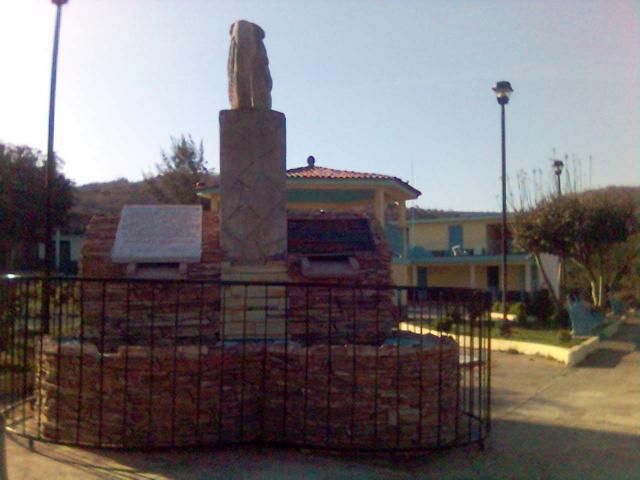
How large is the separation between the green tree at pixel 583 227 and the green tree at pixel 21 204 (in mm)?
17838

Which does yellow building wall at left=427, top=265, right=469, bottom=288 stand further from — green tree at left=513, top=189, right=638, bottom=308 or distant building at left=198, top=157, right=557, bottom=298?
green tree at left=513, top=189, right=638, bottom=308

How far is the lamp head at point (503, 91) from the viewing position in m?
18.9

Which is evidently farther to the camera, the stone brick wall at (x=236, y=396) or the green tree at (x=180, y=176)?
the green tree at (x=180, y=176)

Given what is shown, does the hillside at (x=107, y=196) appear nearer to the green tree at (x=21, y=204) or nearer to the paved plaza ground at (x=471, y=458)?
the green tree at (x=21, y=204)

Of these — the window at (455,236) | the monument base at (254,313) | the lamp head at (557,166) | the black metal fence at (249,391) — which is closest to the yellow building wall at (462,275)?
the window at (455,236)

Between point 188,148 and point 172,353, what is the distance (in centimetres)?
2892

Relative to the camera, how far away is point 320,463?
6016 mm

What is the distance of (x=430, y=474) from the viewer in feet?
19.7

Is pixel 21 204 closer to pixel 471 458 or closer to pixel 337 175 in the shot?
pixel 337 175

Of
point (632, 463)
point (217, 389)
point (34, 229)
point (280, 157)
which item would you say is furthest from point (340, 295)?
point (34, 229)

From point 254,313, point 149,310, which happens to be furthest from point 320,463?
point 149,310

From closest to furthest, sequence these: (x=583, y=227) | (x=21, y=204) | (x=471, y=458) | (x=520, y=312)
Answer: (x=471, y=458) < (x=583, y=227) < (x=520, y=312) < (x=21, y=204)

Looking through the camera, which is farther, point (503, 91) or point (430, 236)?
point (430, 236)

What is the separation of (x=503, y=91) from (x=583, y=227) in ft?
14.6
